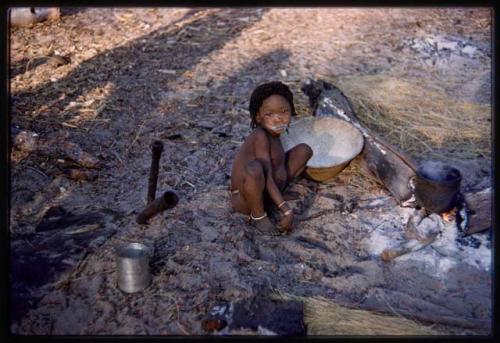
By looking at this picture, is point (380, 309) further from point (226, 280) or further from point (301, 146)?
point (301, 146)

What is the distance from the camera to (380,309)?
3223 millimetres

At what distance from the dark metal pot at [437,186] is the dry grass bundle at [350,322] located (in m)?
1.02

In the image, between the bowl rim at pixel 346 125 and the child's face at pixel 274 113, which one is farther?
the bowl rim at pixel 346 125

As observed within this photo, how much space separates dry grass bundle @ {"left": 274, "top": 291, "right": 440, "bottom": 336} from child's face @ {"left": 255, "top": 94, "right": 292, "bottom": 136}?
1248mm

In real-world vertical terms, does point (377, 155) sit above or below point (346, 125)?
below

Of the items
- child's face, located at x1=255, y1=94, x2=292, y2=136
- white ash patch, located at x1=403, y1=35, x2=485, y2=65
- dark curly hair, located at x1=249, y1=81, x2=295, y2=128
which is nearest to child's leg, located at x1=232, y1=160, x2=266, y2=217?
child's face, located at x1=255, y1=94, x2=292, y2=136

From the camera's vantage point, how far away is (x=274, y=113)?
12.0ft

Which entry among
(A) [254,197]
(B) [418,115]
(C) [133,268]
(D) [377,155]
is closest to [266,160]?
(A) [254,197]

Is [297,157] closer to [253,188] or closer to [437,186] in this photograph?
[253,188]

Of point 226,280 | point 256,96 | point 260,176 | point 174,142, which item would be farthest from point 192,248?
point 174,142

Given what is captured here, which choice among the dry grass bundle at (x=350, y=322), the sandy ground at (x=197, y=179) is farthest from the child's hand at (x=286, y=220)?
the dry grass bundle at (x=350, y=322)

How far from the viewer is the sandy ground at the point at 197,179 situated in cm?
327

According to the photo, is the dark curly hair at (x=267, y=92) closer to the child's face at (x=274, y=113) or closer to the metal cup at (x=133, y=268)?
the child's face at (x=274, y=113)

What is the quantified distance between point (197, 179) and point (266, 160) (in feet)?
3.02
